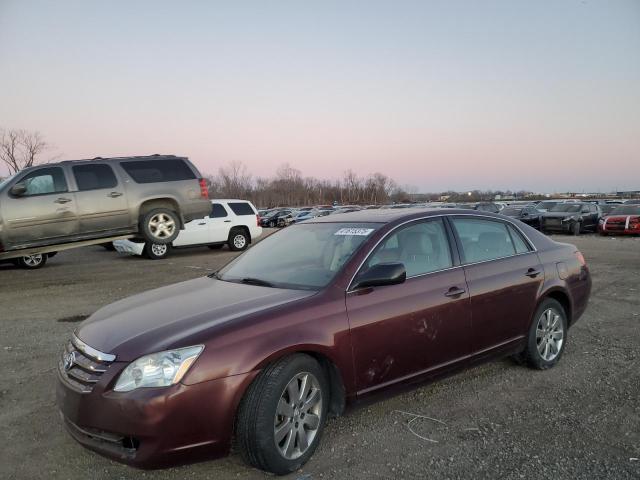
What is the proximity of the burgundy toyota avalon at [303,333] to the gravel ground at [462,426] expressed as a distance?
301 mm

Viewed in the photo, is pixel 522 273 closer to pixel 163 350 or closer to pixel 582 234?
pixel 163 350

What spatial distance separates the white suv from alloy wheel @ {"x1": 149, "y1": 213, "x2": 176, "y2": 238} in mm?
4558

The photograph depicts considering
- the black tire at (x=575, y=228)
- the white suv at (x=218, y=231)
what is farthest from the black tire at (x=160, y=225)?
the black tire at (x=575, y=228)

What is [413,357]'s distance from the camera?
3.66 metres

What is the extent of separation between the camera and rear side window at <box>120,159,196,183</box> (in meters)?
10.8

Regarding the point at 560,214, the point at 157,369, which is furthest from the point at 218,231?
the point at 560,214

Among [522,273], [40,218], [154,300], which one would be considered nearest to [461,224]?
[522,273]

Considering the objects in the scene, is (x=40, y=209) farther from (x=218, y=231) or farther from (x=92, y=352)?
(x=92, y=352)

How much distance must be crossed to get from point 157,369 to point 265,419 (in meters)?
0.66

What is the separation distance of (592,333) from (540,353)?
1700mm

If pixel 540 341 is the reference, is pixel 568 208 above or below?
above

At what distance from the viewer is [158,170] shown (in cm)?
1116

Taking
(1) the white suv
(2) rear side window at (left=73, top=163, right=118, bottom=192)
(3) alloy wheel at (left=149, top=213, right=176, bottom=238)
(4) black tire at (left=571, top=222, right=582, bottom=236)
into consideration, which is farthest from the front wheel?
(2) rear side window at (left=73, top=163, right=118, bottom=192)

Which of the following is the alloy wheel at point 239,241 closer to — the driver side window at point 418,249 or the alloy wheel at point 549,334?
the alloy wheel at point 549,334
